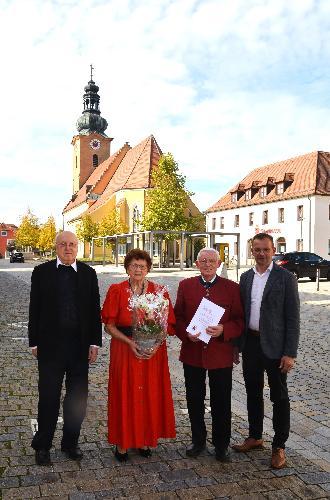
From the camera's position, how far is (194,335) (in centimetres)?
436

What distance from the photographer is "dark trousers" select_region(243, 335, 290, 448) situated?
433cm

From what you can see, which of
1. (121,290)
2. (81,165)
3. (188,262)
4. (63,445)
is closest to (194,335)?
(121,290)

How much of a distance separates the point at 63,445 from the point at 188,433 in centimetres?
122

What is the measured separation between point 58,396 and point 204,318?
1415mm

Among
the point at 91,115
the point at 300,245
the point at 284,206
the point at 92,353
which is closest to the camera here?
the point at 92,353

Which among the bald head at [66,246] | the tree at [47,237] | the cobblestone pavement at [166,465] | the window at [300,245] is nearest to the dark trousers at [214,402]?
the cobblestone pavement at [166,465]

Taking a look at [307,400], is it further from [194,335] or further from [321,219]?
[321,219]

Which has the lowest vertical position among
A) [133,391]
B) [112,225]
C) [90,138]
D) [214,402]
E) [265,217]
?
[214,402]

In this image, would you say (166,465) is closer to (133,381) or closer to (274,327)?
(133,381)

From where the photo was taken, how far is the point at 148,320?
4164 millimetres

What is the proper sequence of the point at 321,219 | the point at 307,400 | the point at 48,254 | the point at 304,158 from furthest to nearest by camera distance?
the point at 48,254, the point at 304,158, the point at 321,219, the point at 307,400

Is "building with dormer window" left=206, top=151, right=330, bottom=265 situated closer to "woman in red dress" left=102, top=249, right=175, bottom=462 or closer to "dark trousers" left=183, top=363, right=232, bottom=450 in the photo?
"dark trousers" left=183, top=363, right=232, bottom=450

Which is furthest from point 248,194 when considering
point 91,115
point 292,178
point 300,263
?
point 300,263

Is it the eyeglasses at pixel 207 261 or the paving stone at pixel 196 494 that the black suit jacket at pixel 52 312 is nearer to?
the eyeglasses at pixel 207 261
